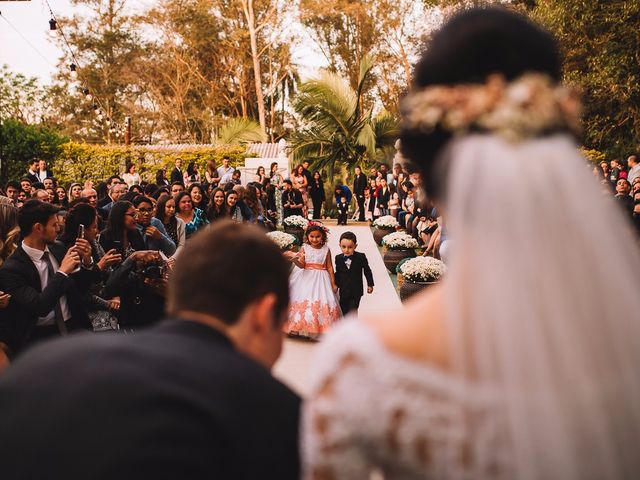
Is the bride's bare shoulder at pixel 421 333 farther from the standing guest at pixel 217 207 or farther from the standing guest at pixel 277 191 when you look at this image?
the standing guest at pixel 277 191

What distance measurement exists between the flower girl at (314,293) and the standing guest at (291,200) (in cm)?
1121

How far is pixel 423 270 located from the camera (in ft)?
33.3

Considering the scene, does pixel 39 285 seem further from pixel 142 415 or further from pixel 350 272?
pixel 350 272

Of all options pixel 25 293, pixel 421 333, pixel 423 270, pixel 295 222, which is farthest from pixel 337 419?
pixel 295 222

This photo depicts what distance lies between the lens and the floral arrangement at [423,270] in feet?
33.4

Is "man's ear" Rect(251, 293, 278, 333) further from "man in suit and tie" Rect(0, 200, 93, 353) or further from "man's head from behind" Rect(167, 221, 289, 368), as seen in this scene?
"man in suit and tie" Rect(0, 200, 93, 353)

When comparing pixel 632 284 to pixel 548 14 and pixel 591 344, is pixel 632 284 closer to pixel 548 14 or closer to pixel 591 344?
pixel 591 344

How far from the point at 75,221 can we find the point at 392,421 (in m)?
5.34

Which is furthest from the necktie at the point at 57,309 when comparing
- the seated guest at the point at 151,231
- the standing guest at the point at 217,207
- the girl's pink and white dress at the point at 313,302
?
the standing guest at the point at 217,207

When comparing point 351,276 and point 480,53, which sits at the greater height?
point 480,53

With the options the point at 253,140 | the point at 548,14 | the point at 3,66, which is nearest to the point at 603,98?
the point at 548,14

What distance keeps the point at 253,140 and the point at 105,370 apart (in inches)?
1380

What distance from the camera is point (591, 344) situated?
1.27 metres

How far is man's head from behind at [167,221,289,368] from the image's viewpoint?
1.50 m
